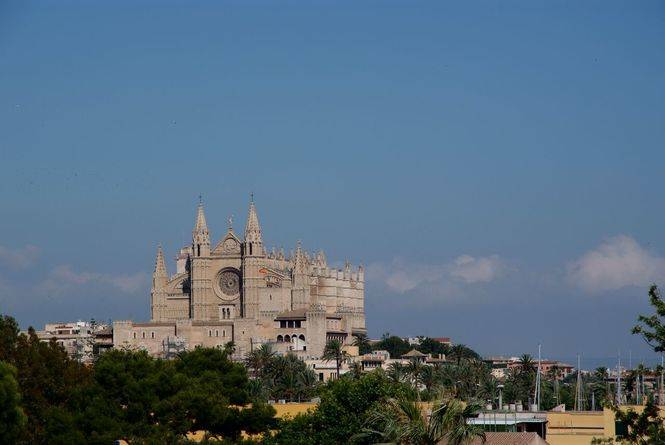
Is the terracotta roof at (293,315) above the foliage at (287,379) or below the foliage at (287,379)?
above

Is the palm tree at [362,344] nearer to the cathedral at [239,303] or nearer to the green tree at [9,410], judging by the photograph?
the cathedral at [239,303]

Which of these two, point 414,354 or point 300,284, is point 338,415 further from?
point 414,354

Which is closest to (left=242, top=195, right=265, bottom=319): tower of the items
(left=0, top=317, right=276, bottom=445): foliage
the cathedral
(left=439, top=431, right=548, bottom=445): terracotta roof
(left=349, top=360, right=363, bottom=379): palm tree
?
the cathedral

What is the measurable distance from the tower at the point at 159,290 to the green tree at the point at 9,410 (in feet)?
390

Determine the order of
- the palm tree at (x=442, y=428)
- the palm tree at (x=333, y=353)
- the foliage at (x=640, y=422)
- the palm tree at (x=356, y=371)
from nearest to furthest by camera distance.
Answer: the foliage at (x=640, y=422)
the palm tree at (x=442, y=428)
the palm tree at (x=356, y=371)
the palm tree at (x=333, y=353)

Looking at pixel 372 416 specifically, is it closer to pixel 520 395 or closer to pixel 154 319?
pixel 520 395

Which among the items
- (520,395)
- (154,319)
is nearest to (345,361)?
(154,319)

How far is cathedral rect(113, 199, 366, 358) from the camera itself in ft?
533

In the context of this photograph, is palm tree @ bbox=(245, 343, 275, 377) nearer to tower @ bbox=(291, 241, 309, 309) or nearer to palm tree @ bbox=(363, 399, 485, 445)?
tower @ bbox=(291, 241, 309, 309)

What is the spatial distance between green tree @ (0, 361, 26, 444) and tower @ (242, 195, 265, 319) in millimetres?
115277

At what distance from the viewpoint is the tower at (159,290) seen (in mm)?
171375

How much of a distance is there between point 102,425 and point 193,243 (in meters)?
116

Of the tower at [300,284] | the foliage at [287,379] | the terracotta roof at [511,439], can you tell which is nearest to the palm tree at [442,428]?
the terracotta roof at [511,439]

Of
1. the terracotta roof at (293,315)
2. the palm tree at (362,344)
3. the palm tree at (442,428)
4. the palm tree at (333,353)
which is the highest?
the terracotta roof at (293,315)
